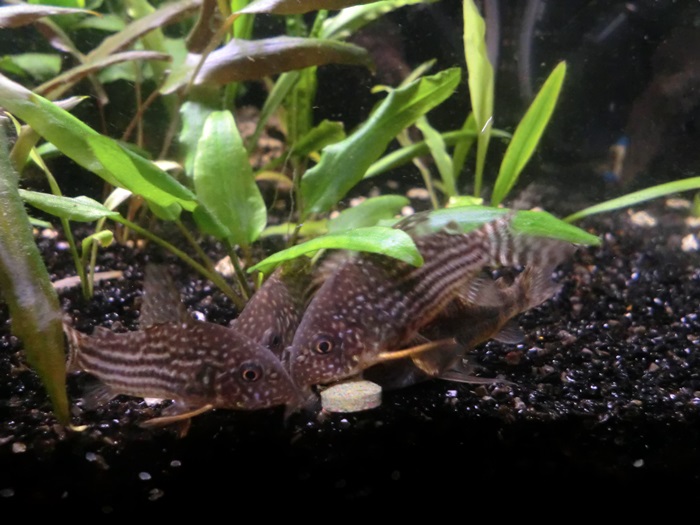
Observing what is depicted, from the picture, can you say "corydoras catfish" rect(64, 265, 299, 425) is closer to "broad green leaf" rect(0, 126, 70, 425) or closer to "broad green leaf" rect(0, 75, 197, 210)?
"broad green leaf" rect(0, 126, 70, 425)

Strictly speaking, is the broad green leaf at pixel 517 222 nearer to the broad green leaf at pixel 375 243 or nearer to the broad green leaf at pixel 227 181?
the broad green leaf at pixel 375 243

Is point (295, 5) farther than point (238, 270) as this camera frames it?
No

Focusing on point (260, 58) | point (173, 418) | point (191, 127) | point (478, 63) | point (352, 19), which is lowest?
→ point (173, 418)

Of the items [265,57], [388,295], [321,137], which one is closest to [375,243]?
[388,295]

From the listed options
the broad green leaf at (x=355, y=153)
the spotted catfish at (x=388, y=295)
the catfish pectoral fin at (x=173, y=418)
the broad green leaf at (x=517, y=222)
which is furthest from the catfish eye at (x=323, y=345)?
the broad green leaf at (x=355, y=153)

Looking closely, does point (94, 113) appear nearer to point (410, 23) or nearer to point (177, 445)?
point (410, 23)

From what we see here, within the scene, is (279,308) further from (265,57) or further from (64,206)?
(265,57)

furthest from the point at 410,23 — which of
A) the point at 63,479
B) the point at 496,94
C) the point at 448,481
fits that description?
the point at 63,479

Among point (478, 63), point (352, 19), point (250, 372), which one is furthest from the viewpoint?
point (352, 19)

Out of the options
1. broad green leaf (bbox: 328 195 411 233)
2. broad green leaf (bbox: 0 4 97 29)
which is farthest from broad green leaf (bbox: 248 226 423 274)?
broad green leaf (bbox: 0 4 97 29)
